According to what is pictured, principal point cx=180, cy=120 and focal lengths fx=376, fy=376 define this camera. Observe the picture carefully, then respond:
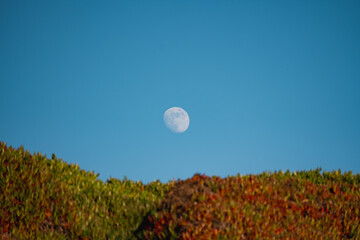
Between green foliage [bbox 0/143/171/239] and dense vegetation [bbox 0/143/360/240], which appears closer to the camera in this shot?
dense vegetation [bbox 0/143/360/240]

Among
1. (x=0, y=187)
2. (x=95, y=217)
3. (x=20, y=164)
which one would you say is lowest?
(x=95, y=217)

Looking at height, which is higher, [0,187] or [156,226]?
[0,187]

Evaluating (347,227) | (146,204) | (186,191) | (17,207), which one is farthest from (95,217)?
(347,227)

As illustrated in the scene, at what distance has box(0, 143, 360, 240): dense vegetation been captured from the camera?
8.98 m

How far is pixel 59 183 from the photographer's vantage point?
12531 mm

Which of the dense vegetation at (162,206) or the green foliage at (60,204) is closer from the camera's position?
the dense vegetation at (162,206)

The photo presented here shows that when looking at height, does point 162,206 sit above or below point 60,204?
below

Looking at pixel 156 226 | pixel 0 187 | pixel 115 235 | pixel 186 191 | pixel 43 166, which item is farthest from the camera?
pixel 43 166

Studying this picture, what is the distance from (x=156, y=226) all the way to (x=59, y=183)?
488 cm

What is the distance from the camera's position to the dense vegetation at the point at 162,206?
8.98m

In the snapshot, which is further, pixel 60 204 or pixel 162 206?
pixel 60 204

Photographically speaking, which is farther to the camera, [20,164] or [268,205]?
[20,164]

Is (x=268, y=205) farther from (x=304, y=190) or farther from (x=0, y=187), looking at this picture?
(x=0, y=187)

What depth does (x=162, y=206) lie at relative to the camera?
975cm
